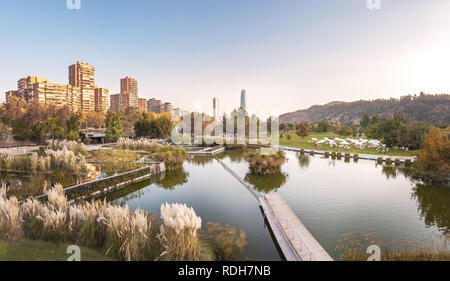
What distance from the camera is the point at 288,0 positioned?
14.0m

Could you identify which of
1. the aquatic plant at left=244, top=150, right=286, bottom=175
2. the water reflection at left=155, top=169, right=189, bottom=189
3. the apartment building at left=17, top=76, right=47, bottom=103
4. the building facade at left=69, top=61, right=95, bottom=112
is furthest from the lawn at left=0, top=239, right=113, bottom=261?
the building facade at left=69, top=61, right=95, bottom=112

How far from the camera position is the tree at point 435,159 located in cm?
1259

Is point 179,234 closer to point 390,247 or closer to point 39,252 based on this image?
point 39,252

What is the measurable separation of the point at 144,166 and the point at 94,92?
363ft

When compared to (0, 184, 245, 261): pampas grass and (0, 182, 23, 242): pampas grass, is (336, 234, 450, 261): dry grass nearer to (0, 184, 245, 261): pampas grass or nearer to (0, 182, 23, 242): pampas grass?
(0, 184, 245, 261): pampas grass

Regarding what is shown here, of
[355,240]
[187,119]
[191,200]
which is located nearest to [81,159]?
[191,200]

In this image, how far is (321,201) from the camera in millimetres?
9586

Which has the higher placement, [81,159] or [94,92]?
[94,92]

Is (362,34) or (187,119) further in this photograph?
(187,119)

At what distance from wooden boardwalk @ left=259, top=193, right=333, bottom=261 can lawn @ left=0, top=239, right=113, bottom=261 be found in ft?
12.9

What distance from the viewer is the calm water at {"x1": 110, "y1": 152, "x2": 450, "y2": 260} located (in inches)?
274
